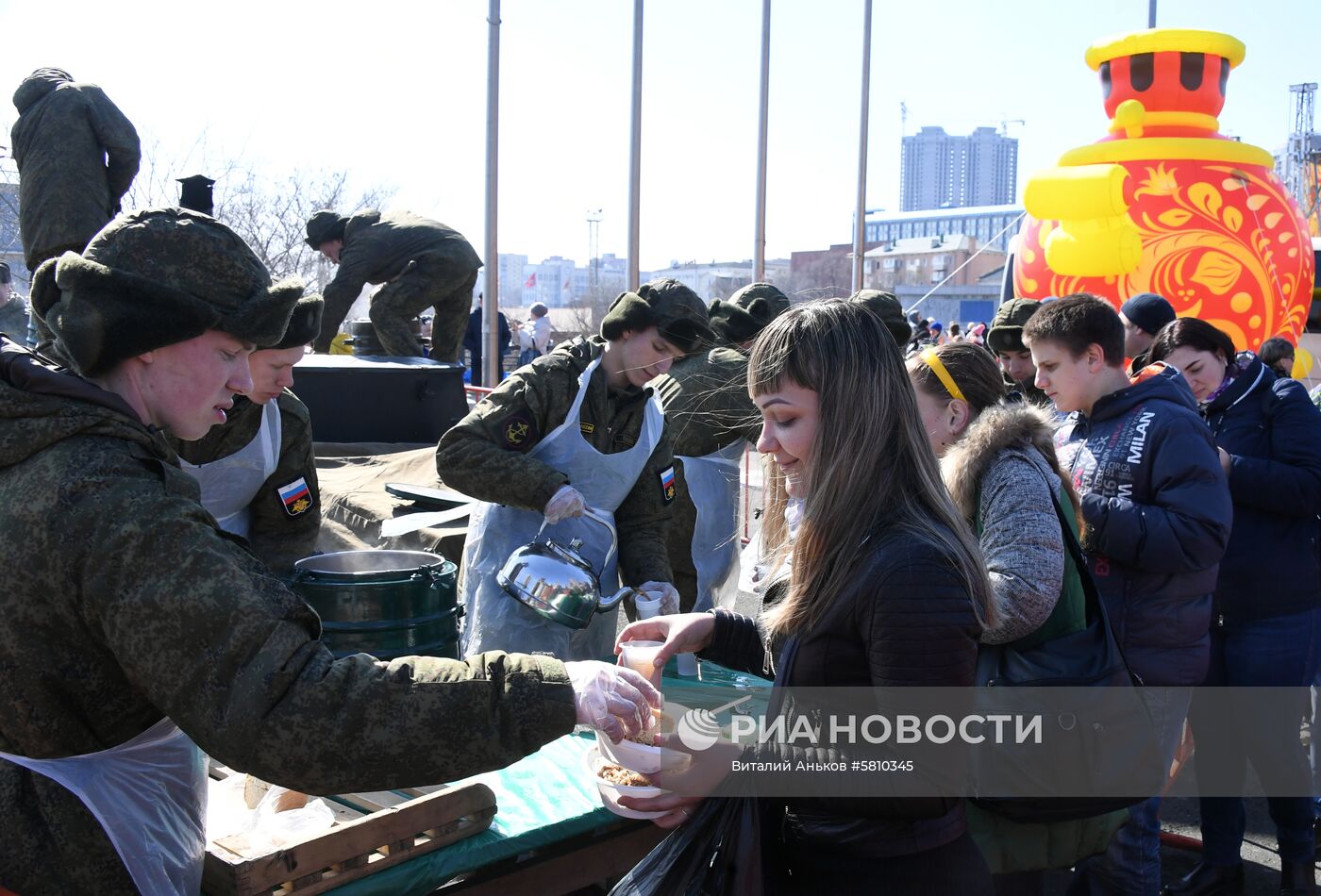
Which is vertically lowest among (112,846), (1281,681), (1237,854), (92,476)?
(1237,854)

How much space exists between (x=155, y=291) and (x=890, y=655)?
119 centimetres

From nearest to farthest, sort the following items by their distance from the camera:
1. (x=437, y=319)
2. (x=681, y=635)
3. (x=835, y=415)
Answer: (x=835, y=415), (x=681, y=635), (x=437, y=319)

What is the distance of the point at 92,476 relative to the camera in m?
1.35

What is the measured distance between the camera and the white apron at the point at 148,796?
1.44 m

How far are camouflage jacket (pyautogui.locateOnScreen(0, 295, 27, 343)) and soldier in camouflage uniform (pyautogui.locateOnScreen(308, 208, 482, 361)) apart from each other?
7.65 ft

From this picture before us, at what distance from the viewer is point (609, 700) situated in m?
1.51

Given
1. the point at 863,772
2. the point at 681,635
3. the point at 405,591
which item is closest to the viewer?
the point at 863,772

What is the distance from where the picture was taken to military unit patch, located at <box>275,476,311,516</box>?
3.15m

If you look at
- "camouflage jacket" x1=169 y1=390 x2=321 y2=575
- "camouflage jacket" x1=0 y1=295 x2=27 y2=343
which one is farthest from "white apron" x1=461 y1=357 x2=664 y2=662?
"camouflage jacket" x1=0 y1=295 x2=27 y2=343

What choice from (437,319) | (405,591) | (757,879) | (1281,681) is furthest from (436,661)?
(437,319)

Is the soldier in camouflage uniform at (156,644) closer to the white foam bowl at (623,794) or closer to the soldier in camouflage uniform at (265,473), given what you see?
the white foam bowl at (623,794)

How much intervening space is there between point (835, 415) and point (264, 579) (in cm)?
94

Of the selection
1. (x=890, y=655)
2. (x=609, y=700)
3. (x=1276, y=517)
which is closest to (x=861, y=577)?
(x=890, y=655)

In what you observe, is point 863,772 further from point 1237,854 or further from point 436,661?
point 1237,854
